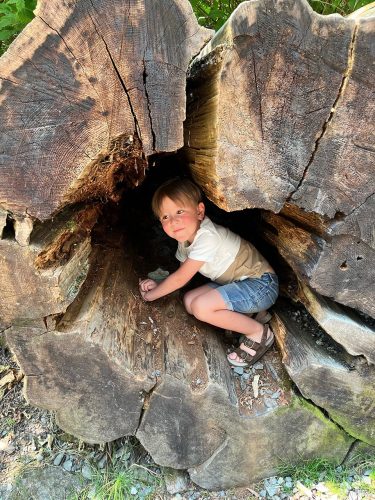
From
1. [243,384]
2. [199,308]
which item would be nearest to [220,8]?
[199,308]

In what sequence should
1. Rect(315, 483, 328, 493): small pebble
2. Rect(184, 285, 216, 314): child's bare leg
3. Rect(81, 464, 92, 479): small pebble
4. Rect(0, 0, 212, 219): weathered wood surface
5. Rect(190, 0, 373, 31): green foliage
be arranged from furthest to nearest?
Rect(190, 0, 373, 31): green foliage, Rect(184, 285, 216, 314): child's bare leg, Rect(81, 464, 92, 479): small pebble, Rect(315, 483, 328, 493): small pebble, Rect(0, 0, 212, 219): weathered wood surface

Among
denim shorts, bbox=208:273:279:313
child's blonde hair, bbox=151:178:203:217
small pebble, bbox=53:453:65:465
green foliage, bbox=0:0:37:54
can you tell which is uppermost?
green foliage, bbox=0:0:37:54

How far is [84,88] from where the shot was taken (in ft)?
5.08

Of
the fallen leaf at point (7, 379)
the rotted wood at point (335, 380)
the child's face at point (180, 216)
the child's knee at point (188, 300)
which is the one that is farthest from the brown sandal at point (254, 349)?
the fallen leaf at point (7, 379)

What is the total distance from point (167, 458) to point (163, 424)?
8.3 inches

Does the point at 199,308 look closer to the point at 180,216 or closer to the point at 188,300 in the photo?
the point at 188,300

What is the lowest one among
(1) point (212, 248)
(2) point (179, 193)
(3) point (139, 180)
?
(1) point (212, 248)

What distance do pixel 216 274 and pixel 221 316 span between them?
289 millimetres

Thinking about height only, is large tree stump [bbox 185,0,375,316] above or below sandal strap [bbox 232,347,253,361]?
above

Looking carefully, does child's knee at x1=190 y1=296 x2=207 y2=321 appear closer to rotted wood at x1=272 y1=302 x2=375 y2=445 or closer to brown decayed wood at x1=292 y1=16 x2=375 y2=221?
rotted wood at x1=272 y1=302 x2=375 y2=445

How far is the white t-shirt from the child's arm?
0.13 ft

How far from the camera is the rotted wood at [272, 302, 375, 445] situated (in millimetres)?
2188

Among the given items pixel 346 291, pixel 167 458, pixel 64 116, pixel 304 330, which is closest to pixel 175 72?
pixel 64 116

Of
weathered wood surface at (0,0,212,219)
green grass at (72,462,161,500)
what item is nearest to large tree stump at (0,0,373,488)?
weathered wood surface at (0,0,212,219)
